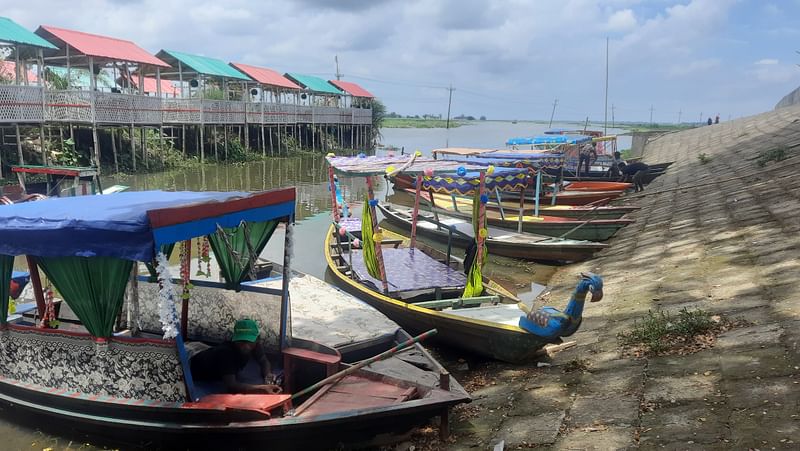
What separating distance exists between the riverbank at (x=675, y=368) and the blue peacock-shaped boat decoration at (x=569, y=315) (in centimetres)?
48

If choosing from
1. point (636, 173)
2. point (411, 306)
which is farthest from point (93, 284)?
point (636, 173)

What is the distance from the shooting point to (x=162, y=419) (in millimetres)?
4965

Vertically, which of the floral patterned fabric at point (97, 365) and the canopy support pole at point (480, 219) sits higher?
the canopy support pole at point (480, 219)

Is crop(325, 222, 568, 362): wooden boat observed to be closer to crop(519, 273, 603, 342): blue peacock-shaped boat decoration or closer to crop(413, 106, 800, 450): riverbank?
crop(519, 273, 603, 342): blue peacock-shaped boat decoration

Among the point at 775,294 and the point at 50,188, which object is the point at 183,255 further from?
the point at 50,188

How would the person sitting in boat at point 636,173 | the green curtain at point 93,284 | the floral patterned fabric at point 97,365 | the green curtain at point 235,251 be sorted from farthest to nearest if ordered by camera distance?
the person sitting in boat at point 636,173 < the green curtain at point 235,251 < the floral patterned fabric at point 97,365 < the green curtain at point 93,284

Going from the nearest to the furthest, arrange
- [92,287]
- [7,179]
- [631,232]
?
[92,287] → [631,232] → [7,179]

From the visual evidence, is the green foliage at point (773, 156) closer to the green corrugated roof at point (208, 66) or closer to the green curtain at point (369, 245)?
the green curtain at point (369, 245)

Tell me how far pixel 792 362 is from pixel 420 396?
10.5 ft

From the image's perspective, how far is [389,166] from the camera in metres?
9.15

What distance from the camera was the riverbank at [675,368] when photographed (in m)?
4.48

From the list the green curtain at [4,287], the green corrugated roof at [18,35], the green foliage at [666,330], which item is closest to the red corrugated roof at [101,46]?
the green corrugated roof at [18,35]

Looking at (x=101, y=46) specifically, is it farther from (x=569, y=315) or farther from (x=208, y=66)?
(x=569, y=315)

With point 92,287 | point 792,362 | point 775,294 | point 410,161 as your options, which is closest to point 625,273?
point 775,294
